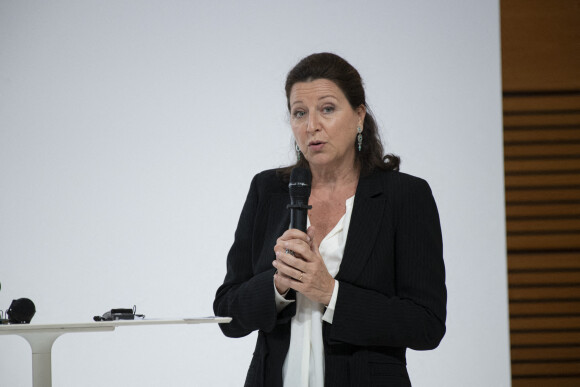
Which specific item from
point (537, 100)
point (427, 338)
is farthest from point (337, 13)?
point (427, 338)

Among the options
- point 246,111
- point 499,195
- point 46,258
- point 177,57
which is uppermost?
point 177,57

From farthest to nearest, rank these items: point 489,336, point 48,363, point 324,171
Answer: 1. point 489,336
2. point 324,171
3. point 48,363

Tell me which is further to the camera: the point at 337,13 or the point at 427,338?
the point at 337,13

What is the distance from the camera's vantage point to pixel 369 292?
6.05ft

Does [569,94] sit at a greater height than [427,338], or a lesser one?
greater

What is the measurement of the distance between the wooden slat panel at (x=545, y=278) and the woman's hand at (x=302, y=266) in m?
2.46

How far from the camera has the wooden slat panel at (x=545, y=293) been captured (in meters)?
3.94

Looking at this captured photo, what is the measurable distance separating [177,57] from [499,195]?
6.13 feet

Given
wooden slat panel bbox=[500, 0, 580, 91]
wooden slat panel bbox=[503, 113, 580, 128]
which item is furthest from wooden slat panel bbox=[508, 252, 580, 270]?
wooden slat panel bbox=[500, 0, 580, 91]

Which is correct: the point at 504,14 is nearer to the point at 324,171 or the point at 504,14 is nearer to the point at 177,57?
the point at 177,57

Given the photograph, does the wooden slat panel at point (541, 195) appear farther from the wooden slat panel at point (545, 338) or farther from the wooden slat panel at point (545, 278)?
the wooden slat panel at point (545, 338)

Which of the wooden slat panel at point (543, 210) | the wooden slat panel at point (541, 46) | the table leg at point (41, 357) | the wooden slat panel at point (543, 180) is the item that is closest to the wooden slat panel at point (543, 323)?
the wooden slat panel at point (543, 210)

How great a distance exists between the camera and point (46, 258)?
397cm

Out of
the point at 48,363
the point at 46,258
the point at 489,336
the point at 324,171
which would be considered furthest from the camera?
the point at 46,258
